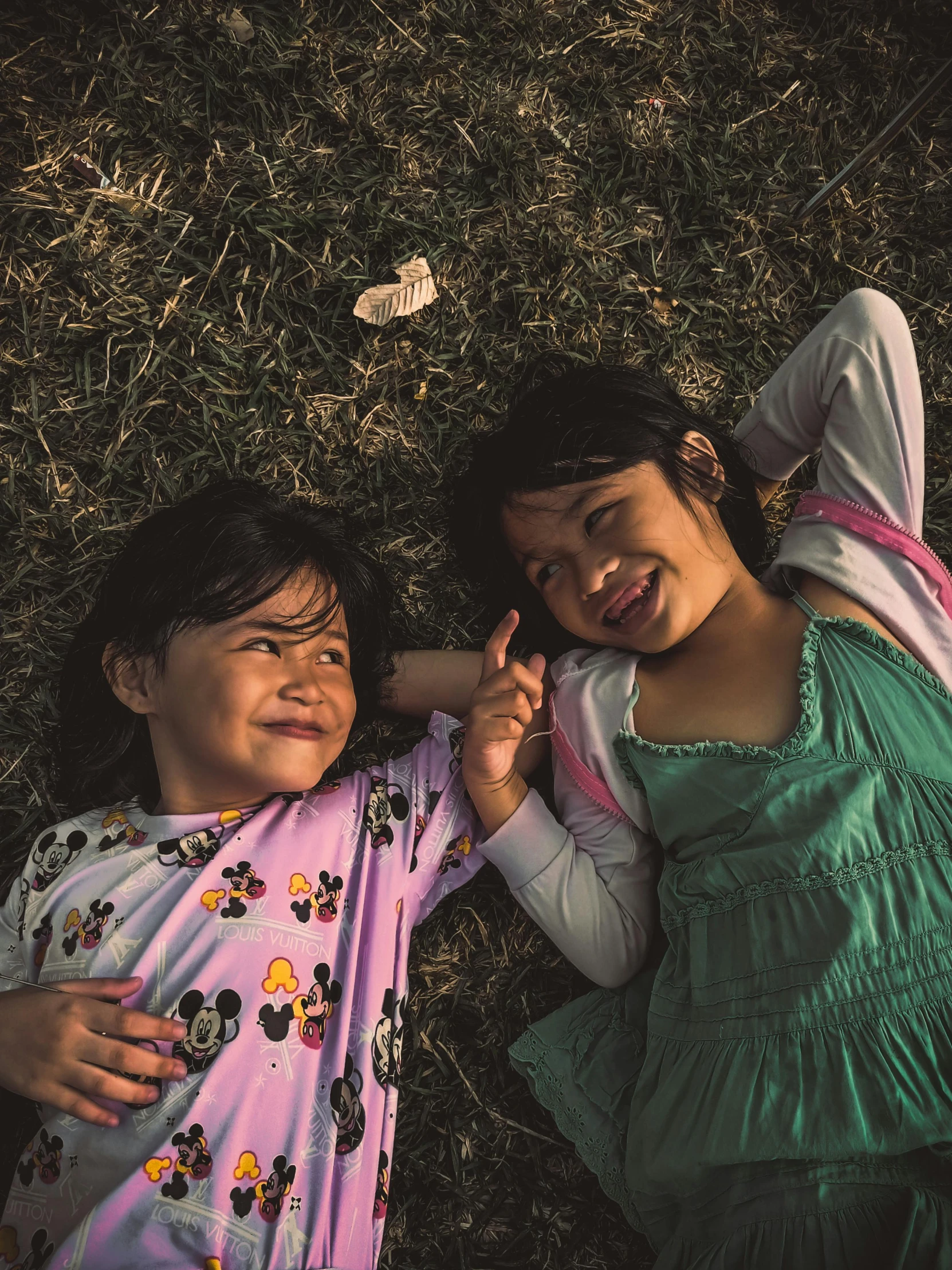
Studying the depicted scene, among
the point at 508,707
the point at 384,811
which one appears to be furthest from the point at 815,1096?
the point at 384,811

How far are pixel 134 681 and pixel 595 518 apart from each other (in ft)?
3.72

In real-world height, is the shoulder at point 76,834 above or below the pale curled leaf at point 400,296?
below

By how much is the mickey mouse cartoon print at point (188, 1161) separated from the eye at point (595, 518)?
1500 millimetres

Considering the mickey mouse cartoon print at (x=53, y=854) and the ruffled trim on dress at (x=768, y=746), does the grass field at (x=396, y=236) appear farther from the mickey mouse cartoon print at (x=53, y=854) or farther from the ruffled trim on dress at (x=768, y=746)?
the ruffled trim on dress at (x=768, y=746)

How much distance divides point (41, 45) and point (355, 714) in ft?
7.02

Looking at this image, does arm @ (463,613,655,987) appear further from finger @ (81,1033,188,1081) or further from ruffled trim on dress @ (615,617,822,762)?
finger @ (81,1033,188,1081)

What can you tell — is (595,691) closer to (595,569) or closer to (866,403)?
(595,569)

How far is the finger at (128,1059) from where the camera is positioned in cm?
176

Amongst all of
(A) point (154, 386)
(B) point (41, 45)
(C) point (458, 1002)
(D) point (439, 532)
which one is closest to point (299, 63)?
(B) point (41, 45)

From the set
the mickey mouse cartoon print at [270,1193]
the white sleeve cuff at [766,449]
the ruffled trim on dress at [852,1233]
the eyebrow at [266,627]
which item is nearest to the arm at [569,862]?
the eyebrow at [266,627]

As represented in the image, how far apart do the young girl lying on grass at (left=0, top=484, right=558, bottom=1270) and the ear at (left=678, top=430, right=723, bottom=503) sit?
0.85 m

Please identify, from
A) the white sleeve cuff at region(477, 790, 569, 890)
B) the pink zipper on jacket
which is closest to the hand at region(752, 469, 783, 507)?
the pink zipper on jacket

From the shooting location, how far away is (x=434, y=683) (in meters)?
2.29

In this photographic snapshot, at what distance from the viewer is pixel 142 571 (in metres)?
2.13
